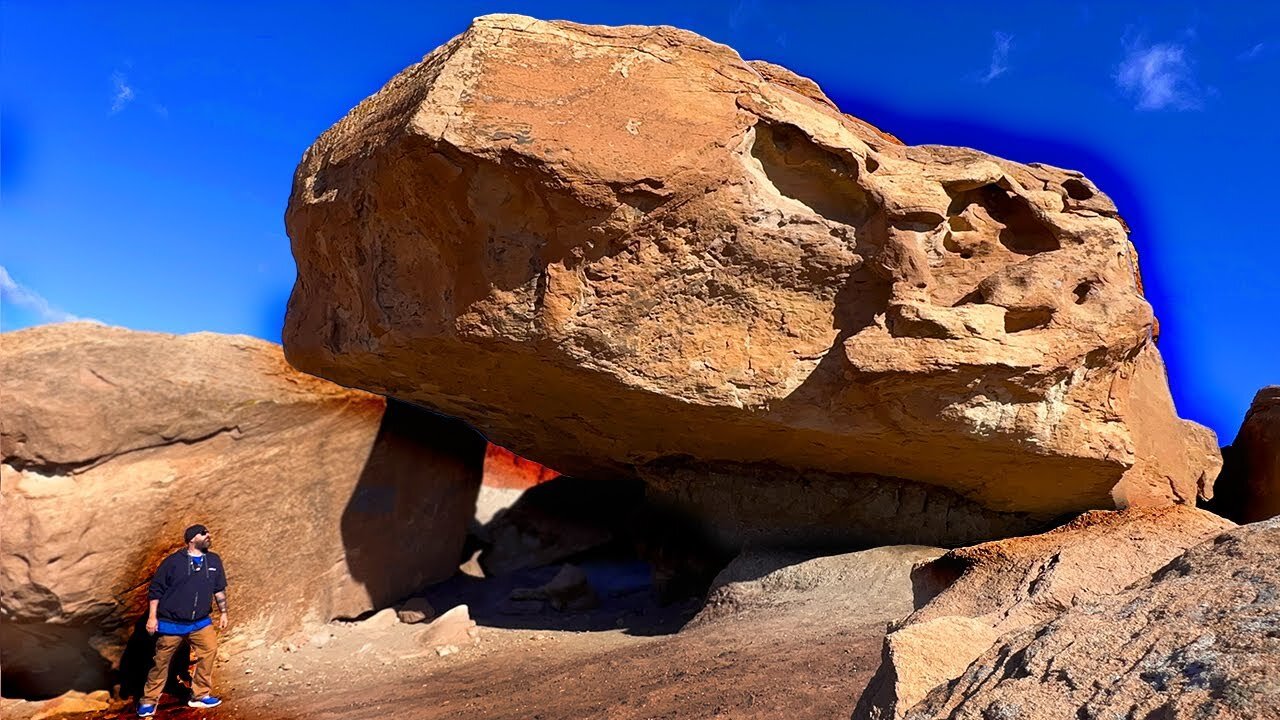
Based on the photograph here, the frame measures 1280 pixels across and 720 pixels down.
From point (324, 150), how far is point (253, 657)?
2913mm

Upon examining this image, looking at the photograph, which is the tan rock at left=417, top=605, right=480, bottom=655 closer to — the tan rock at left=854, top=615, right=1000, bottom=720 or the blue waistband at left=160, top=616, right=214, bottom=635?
the blue waistband at left=160, top=616, right=214, bottom=635

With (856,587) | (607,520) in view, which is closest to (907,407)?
(856,587)

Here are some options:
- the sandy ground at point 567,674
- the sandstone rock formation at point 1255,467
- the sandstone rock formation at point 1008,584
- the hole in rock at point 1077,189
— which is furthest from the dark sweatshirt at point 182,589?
the sandstone rock formation at point 1255,467

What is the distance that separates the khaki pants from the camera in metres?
4.52

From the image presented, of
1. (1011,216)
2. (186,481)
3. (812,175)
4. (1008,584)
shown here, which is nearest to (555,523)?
(186,481)

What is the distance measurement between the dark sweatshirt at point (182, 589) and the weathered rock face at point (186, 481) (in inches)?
11.0

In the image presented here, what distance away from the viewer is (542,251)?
396cm

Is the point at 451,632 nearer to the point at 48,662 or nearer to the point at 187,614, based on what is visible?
the point at 187,614

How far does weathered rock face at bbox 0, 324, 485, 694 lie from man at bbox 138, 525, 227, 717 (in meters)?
0.31

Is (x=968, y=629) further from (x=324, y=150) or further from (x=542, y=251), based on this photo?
(x=324, y=150)

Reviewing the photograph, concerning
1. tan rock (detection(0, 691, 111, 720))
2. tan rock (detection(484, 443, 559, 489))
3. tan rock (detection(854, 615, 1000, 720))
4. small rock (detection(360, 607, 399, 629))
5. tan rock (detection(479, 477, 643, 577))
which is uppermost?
tan rock (detection(484, 443, 559, 489))

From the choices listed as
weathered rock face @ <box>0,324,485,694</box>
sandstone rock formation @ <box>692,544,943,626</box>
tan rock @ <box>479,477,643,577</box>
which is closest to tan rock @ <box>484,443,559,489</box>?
tan rock @ <box>479,477,643,577</box>

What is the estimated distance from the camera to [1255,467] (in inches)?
229

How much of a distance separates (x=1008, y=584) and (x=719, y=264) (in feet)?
6.07
